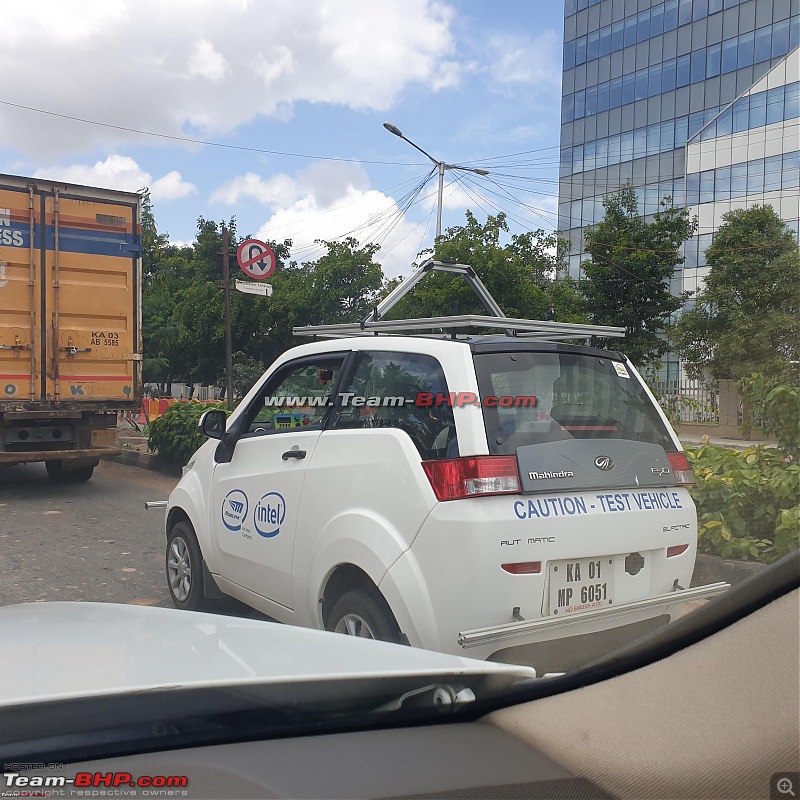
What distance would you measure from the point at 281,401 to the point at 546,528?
2108mm

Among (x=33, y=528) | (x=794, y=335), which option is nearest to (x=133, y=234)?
(x=33, y=528)

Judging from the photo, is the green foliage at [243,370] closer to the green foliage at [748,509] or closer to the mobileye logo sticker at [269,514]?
the green foliage at [748,509]

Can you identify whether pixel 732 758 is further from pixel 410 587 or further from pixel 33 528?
pixel 33 528

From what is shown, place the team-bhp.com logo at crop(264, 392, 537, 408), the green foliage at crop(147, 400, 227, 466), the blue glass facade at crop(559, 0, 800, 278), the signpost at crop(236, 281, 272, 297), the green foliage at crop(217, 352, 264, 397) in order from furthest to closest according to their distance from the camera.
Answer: the blue glass facade at crop(559, 0, 800, 278)
the green foliage at crop(217, 352, 264, 397)
the green foliage at crop(147, 400, 227, 466)
the signpost at crop(236, 281, 272, 297)
the team-bhp.com logo at crop(264, 392, 537, 408)

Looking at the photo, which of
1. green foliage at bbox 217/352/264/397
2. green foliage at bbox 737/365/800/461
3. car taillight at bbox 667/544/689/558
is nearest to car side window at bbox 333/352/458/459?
car taillight at bbox 667/544/689/558

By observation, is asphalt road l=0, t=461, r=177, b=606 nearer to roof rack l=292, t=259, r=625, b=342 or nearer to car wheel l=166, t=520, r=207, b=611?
car wheel l=166, t=520, r=207, b=611

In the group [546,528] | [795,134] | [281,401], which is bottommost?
[546,528]

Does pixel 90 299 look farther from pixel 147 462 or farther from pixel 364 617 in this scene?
pixel 364 617

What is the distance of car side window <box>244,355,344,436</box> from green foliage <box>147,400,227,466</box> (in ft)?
21.2

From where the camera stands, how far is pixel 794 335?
21.0 m

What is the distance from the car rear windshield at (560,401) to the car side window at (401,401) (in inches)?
7.3

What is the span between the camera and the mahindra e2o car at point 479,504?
3049mm

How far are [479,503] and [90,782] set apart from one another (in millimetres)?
1901

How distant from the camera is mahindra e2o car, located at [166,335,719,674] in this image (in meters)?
3.05
